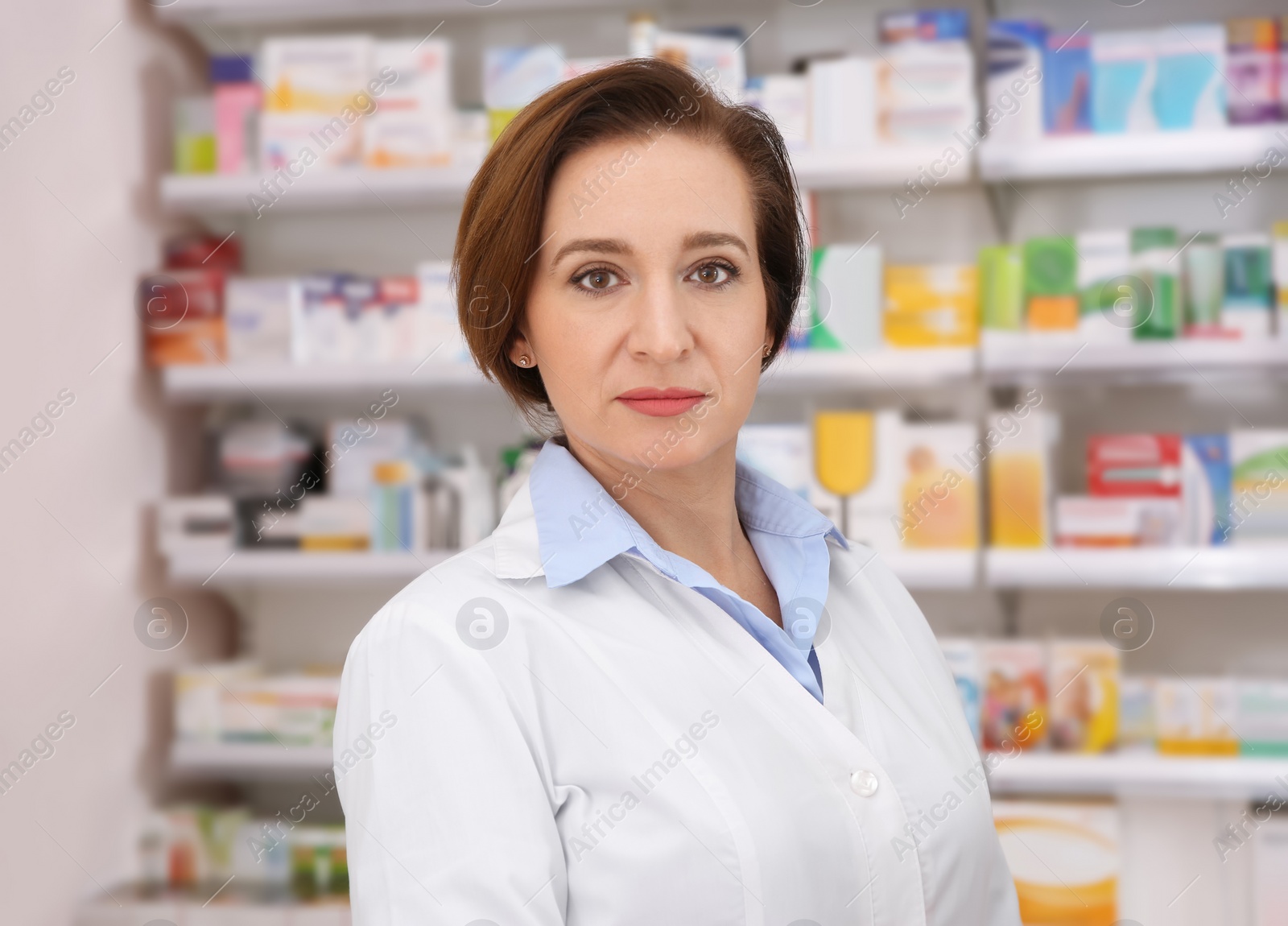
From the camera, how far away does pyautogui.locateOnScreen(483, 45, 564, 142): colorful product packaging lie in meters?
2.28

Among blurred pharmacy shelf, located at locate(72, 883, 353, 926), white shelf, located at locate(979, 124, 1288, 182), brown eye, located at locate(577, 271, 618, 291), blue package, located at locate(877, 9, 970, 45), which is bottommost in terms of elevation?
blurred pharmacy shelf, located at locate(72, 883, 353, 926)

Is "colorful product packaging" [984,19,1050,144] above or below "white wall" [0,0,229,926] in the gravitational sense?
above

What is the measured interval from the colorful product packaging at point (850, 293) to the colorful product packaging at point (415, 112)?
0.84 metres

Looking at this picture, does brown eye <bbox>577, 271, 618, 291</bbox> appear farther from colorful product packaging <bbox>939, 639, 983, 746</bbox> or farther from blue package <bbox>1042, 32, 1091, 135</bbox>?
blue package <bbox>1042, 32, 1091, 135</bbox>

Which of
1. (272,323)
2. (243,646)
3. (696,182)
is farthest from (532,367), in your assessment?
(243,646)

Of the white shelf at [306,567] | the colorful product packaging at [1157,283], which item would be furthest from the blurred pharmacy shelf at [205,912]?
the colorful product packaging at [1157,283]

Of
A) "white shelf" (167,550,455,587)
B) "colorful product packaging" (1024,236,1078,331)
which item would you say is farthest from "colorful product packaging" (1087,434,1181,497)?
"white shelf" (167,550,455,587)

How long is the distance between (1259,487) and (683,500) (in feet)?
5.10

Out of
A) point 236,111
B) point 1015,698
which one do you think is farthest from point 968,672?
point 236,111

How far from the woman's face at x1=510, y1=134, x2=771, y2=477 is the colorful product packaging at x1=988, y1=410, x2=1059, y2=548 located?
135cm

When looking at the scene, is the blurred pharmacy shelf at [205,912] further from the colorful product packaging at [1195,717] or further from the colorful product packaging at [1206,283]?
the colorful product packaging at [1206,283]

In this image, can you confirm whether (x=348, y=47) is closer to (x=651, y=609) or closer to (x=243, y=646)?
(x=243, y=646)

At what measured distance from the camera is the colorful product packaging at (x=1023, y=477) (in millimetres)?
2166

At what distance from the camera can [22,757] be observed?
2102 mm
